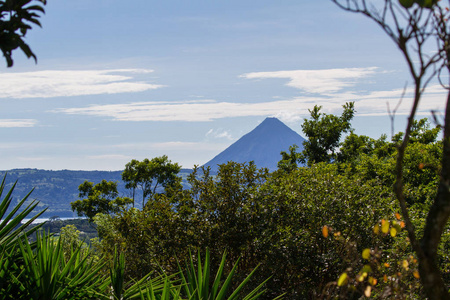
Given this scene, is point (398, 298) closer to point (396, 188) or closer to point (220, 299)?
point (396, 188)

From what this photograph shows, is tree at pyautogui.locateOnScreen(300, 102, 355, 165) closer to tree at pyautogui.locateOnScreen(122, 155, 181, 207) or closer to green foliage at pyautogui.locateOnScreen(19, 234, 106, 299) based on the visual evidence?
tree at pyautogui.locateOnScreen(122, 155, 181, 207)

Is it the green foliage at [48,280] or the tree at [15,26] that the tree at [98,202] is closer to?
the green foliage at [48,280]

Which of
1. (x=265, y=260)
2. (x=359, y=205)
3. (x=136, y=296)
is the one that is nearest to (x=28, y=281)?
(x=136, y=296)

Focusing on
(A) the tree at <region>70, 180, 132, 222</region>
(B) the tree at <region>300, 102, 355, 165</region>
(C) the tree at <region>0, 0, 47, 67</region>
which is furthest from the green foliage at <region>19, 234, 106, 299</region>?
(A) the tree at <region>70, 180, 132, 222</region>

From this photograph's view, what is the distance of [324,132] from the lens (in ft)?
95.0

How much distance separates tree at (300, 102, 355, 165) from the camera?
29156mm

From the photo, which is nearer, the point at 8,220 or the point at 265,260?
the point at 8,220

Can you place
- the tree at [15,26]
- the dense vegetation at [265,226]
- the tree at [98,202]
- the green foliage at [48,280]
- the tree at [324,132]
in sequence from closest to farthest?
the tree at [15,26]
the green foliage at [48,280]
the dense vegetation at [265,226]
the tree at [324,132]
the tree at [98,202]

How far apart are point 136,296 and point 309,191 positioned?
6006 mm

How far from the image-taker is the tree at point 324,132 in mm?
29156

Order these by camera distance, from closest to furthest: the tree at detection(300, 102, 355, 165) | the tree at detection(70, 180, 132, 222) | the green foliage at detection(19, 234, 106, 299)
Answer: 1. the green foliage at detection(19, 234, 106, 299)
2. the tree at detection(300, 102, 355, 165)
3. the tree at detection(70, 180, 132, 222)

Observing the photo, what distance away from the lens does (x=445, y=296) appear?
250cm

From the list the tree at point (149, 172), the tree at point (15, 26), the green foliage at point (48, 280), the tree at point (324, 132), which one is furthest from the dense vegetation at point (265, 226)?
the tree at point (149, 172)

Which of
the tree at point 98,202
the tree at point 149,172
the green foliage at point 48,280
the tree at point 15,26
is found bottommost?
the tree at point 98,202
